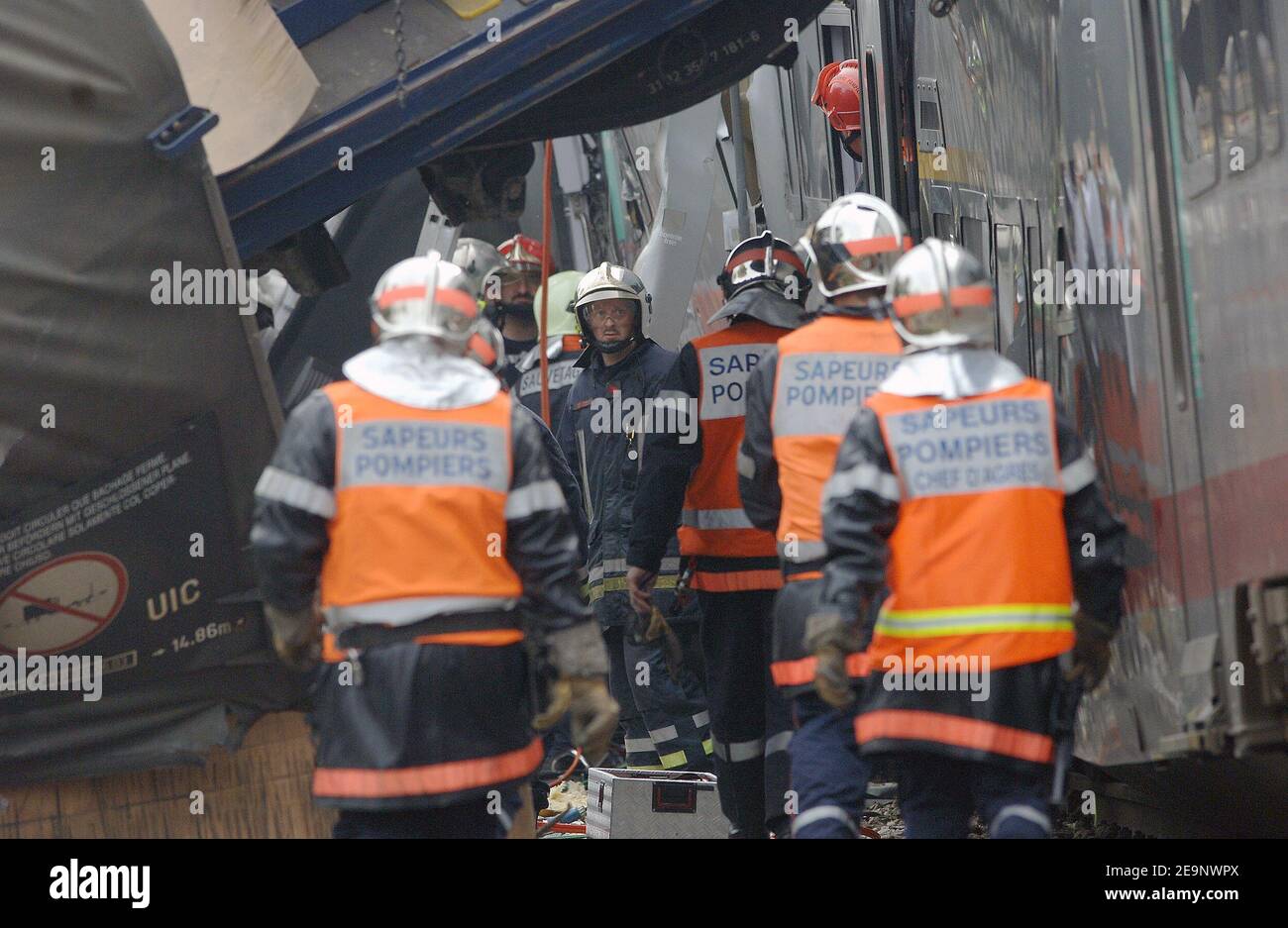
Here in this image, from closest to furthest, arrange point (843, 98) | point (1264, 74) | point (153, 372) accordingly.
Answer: point (1264, 74), point (153, 372), point (843, 98)

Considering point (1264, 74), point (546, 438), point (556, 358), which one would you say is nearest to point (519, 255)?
point (556, 358)

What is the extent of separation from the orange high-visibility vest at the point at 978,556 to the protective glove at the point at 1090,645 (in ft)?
0.25

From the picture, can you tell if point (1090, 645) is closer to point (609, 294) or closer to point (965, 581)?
point (965, 581)

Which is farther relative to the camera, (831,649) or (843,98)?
(843,98)

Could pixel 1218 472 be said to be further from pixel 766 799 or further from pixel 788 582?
pixel 766 799

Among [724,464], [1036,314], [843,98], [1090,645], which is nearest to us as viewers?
[1090,645]

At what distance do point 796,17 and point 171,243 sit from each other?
259cm

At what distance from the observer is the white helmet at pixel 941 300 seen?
14.6 ft

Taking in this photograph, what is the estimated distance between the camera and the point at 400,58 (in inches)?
224

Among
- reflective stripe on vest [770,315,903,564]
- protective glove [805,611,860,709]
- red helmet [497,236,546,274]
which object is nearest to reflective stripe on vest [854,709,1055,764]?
protective glove [805,611,860,709]

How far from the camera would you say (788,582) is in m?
5.08

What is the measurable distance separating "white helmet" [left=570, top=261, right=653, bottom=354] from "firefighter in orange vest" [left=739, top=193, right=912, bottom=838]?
7.87 feet

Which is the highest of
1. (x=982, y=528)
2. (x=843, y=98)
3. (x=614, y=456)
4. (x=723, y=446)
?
(x=843, y=98)

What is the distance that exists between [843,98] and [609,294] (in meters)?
1.77
